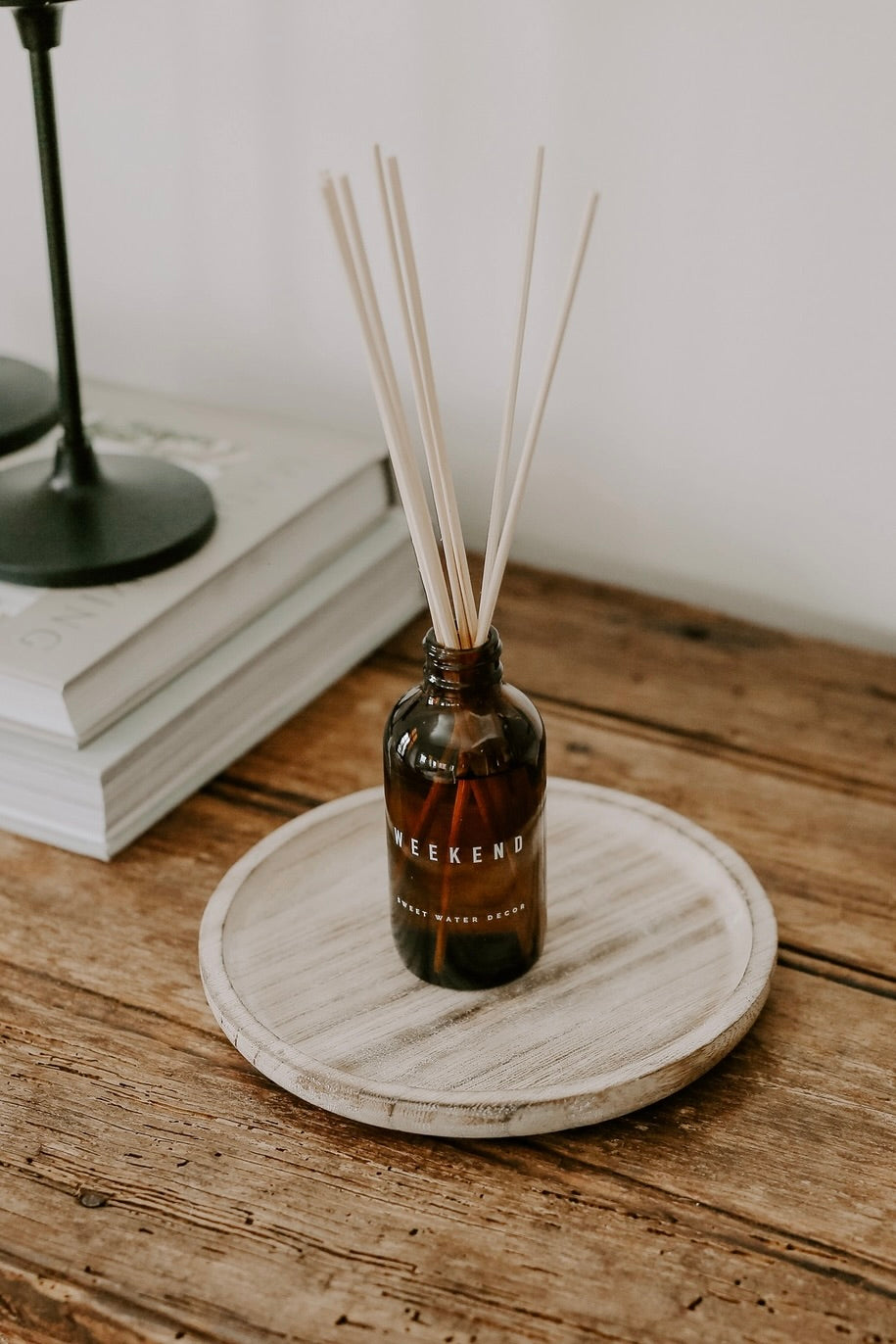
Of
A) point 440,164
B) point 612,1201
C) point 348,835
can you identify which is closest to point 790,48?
point 440,164

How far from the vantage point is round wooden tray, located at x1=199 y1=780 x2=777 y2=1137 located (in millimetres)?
526

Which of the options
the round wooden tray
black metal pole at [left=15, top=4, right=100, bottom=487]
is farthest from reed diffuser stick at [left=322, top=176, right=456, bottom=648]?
black metal pole at [left=15, top=4, right=100, bottom=487]

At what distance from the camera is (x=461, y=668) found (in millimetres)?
542

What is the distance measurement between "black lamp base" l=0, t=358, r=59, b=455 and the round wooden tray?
0.29 m

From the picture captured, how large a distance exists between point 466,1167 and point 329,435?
1.57ft

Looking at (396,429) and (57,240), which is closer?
(396,429)

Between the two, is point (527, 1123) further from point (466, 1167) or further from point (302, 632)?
point (302, 632)

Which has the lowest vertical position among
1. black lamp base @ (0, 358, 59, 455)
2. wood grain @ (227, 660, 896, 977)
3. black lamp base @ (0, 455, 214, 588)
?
wood grain @ (227, 660, 896, 977)

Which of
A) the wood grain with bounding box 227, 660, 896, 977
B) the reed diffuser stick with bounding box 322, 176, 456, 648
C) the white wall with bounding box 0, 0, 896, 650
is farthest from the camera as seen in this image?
the white wall with bounding box 0, 0, 896, 650

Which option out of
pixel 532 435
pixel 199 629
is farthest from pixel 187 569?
pixel 532 435

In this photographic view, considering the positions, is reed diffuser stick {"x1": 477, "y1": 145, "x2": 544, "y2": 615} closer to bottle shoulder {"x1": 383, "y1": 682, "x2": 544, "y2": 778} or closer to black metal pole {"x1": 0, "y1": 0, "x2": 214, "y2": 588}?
bottle shoulder {"x1": 383, "y1": 682, "x2": 544, "y2": 778}

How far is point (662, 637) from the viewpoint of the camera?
2.77ft

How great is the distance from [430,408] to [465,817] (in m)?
0.16

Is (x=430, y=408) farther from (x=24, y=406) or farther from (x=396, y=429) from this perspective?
(x=24, y=406)
